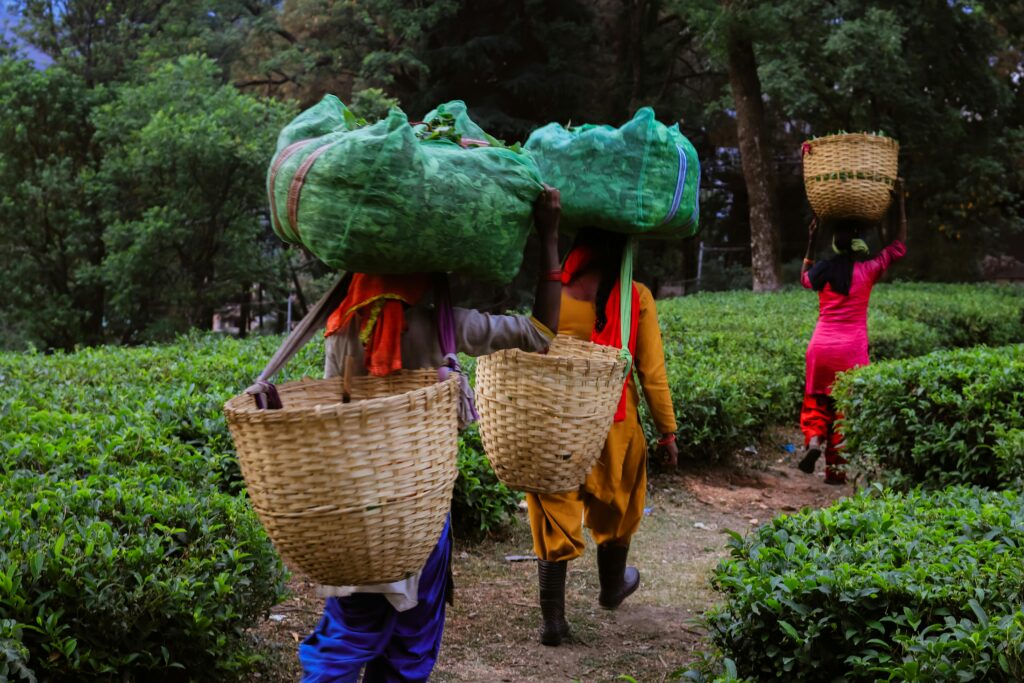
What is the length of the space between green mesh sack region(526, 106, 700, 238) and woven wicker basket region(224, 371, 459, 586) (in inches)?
53.2

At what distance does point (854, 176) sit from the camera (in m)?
7.50

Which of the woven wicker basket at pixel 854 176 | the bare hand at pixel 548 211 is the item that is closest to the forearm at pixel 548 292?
the bare hand at pixel 548 211

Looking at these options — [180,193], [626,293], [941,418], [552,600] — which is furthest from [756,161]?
[552,600]

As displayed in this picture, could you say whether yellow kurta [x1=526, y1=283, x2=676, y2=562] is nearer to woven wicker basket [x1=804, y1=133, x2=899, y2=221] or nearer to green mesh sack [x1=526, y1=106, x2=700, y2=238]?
green mesh sack [x1=526, y1=106, x2=700, y2=238]

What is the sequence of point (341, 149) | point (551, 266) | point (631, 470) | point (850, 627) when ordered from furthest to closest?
point (631, 470)
point (551, 266)
point (850, 627)
point (341, 149)

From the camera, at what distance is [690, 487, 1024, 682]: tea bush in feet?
9.29

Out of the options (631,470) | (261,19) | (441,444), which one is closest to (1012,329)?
(631,470)

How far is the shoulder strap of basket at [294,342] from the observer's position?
121 inches

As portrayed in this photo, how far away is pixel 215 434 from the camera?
525 centimetres

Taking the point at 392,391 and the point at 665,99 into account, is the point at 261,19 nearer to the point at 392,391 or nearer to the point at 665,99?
the point at 665,99

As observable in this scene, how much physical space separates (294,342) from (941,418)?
3957mm

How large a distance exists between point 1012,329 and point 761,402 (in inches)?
264

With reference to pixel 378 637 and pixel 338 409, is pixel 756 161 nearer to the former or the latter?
pixel 378 637

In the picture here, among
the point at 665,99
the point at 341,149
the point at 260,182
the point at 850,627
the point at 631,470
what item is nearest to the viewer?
the point at 341,149
